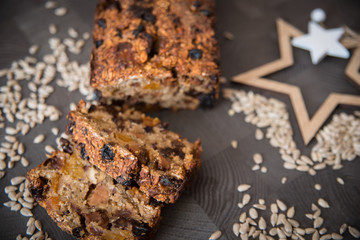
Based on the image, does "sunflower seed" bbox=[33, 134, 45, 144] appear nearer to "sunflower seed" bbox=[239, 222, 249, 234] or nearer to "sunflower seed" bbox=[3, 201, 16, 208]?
"sunflower seed" bbox=[3, 201, 16, 208]

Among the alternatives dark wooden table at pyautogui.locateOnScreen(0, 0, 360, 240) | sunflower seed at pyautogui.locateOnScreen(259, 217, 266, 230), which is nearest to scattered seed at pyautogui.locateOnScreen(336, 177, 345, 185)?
dark wooden table at pyautogui.locateOnScreen(0, 0, 360, 240)

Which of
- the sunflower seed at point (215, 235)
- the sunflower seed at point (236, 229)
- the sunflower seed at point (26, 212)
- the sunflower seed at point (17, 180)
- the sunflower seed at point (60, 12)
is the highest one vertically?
the sunflower seed at point (60, 12)

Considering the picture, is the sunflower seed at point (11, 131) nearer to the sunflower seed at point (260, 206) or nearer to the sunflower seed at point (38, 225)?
the sunflower seed at point (38, 225)

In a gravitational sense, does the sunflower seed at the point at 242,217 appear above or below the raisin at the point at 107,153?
below

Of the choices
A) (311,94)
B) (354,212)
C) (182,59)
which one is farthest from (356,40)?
(182,59)

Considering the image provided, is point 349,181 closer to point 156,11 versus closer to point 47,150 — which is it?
point 156,11

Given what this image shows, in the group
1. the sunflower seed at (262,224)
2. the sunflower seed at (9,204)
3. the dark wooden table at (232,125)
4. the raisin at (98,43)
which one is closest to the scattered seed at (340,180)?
the dark wooden table at (232,125)
